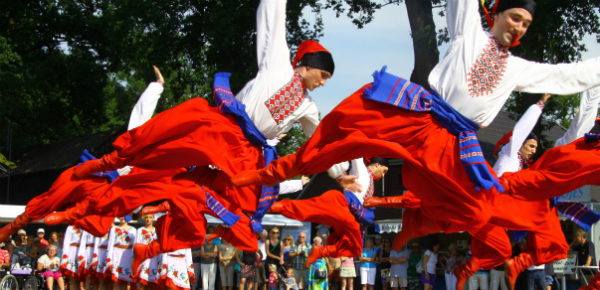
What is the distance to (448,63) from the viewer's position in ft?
13.8

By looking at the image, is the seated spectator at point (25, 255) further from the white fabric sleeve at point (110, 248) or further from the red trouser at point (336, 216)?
the red trouser at point (336, 216)

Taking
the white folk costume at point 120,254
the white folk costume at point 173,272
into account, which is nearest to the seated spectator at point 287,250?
the white folk costume at point 173,272

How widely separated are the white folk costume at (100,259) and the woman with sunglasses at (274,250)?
2.45 metres

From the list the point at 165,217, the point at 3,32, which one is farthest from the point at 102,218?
the point at 3,32

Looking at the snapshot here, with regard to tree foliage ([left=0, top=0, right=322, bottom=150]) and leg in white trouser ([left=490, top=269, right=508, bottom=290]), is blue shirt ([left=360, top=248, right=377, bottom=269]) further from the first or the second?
tree foliage ([left=0, top=0, right=322, bottom=150])

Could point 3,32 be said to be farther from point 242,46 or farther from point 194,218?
point 194,218

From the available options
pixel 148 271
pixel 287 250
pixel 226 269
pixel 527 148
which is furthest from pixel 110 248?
pixel 527 148

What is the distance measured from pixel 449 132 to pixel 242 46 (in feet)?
24.1

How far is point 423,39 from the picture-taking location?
8.62m

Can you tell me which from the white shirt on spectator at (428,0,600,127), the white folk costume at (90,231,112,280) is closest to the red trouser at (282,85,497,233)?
the white shirt on spectator at (428,0,600,127)

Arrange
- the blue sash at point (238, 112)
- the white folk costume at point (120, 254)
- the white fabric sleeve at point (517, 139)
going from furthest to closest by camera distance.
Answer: the white folk costume at point (120, 254) → the white fabric sleeve at point (517, 139) → the blue sash at point (238, 112)

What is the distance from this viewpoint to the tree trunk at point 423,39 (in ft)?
28.1

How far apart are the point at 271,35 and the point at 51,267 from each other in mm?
6594

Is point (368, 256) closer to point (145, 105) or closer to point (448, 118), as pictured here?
point (145, 105)
